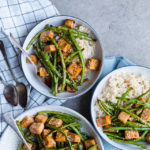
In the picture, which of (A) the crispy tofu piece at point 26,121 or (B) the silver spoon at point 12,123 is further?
(A) the crispy tofu piece at point 26,121

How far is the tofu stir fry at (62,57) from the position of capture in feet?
8.68

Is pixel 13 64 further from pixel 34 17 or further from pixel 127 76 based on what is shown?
pixel 127 76

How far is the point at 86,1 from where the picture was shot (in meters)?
3.00

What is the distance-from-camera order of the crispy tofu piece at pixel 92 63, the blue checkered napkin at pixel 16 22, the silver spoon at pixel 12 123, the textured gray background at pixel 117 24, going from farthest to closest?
1. the textured gray background at pixel 117 24
2. the blue checkered napkin at pixel 16 22
3. the crispy tofu piece at pixel 92 63
4. the silver spoon at pixel 12 123

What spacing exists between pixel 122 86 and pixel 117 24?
89 cm

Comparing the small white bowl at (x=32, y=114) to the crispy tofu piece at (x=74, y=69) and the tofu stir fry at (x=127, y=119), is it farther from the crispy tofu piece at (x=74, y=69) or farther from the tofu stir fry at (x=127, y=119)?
the crispy tofu piece at (x=74, y=69)

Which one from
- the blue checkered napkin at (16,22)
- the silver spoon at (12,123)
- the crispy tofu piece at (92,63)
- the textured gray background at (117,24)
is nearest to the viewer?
the silver spoon at (12,123)

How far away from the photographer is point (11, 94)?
2.82 m

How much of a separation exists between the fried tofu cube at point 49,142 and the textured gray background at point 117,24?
0.54 m

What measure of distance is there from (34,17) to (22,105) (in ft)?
3.83

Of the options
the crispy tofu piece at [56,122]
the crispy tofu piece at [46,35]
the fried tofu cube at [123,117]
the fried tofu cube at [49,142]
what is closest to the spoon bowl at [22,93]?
the crispy tofu piece at [56,122]

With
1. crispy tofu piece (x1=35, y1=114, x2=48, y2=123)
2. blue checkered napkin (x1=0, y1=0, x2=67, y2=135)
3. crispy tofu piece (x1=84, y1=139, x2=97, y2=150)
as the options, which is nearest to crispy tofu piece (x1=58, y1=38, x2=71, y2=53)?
blue checkered napkin (x1=0, y1=0, x2=67, y2=135)

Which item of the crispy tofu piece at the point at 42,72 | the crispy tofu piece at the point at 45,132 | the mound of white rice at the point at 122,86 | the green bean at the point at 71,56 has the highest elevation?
the green bean at the point at 71,56

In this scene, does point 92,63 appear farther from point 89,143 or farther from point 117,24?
point 89,143
